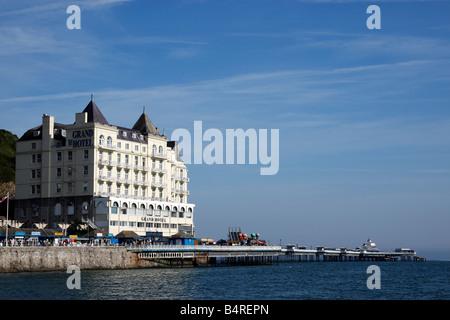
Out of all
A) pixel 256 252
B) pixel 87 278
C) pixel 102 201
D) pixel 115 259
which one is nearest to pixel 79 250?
pixel 115 259

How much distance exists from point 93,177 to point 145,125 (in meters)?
22.1

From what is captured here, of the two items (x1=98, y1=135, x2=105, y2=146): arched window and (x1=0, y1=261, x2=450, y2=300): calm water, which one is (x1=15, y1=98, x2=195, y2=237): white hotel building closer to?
(x1=98, y1=135, x2=105, y2=146): arched window

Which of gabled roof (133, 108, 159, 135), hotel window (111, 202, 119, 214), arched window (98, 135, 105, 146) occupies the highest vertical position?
gabled roof (133, 108, 159, 135)

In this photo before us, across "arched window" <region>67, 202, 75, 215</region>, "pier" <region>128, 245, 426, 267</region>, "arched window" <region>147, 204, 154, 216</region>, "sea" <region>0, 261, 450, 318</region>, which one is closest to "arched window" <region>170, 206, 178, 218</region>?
"arched window" <region>147, 204, 154, 216</region>

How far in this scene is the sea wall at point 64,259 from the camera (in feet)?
286

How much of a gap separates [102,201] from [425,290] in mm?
62620

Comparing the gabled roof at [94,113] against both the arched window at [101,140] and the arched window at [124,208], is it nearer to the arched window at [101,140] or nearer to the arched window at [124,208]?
the arched window at [101,140]

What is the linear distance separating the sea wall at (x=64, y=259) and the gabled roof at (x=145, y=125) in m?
37.1

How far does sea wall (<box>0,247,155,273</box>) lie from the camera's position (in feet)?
286

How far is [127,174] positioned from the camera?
12862 cm

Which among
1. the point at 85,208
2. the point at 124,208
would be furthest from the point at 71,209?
the point at 124,208

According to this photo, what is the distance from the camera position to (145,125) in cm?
13888
